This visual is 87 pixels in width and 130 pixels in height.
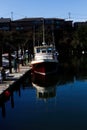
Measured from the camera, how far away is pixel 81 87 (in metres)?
41.0

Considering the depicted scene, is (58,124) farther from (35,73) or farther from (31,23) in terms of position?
(31,23)

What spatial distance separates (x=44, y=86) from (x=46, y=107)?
1310 cm

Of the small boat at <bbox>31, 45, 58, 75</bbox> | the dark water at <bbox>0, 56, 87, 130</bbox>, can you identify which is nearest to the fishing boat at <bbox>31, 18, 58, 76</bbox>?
the small boat at <bbox>31, 45, 58, 75</bbox>

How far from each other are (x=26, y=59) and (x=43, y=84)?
93.6ft

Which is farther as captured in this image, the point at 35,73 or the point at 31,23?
the point at 31,23

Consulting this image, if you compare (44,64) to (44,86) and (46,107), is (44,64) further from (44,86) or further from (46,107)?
(46,107)

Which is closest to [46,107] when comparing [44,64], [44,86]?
[44,86]

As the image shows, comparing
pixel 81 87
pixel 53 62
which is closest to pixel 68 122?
pixel 81 87

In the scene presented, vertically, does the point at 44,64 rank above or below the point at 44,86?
above

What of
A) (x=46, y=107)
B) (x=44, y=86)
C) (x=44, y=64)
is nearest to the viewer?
(x=46, y=107)

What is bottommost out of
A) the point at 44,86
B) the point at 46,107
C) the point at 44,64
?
the point at 44,86

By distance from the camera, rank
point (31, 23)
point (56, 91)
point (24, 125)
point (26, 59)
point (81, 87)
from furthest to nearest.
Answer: point (31, 23)
point (26, 59)
point (81, 87)
point (56, 91)
point (24, 125)

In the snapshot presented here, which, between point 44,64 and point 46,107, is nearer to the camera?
point 46,107

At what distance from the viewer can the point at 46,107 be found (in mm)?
29516
